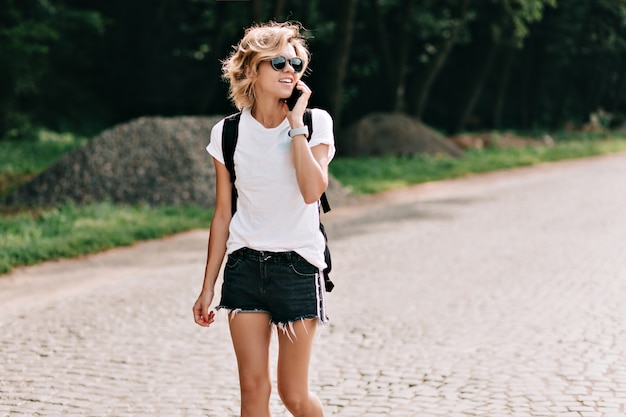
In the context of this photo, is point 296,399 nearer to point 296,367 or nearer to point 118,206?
point 296,367

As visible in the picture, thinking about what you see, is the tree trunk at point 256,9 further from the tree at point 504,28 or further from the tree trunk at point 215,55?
the tree at point 504,28

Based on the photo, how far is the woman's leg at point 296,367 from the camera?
3924 millimetres

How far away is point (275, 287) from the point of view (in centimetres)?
390

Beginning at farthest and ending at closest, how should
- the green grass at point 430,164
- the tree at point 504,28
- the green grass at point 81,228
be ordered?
1. the tree at point 504,28
2. the green grass at point 430,164
3. the green grass at point 81,228

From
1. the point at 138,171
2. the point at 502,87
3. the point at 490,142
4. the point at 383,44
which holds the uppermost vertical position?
the point at 383,44

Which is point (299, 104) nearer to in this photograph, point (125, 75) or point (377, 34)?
point (377, 34)

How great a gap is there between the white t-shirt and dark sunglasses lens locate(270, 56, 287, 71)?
21cm

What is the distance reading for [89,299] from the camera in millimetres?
8758

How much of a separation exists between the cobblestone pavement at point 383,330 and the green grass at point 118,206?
33 centimetres

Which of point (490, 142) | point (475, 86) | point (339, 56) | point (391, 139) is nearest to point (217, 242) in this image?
point (391, 139)

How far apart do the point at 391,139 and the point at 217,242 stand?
21612 millimetres

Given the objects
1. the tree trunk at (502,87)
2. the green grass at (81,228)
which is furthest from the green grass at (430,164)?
the tree trunk at (502,87)

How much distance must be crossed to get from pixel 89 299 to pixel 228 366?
8.54 feet

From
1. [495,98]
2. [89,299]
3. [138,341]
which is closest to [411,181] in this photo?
[89,299]
